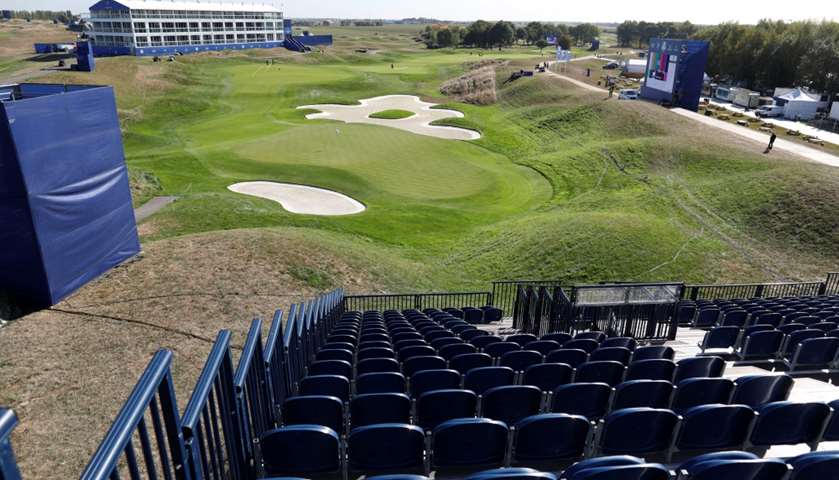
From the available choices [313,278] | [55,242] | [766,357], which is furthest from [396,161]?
[766,357]

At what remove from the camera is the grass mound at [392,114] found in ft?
193

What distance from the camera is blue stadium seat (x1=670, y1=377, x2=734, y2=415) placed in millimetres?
6727

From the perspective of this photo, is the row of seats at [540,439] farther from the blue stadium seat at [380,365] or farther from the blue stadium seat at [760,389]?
the blue stadium seat at [380,365]

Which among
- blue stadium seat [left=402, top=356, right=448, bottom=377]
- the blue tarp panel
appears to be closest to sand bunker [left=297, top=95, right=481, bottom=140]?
the blue tarp panel

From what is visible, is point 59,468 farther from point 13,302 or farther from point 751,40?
point 751,40

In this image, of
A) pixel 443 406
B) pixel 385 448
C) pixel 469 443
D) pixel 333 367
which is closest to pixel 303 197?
pixel 333 367

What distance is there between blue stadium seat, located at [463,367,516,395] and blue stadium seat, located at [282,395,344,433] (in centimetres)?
216

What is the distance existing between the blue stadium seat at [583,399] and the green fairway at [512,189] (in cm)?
1401

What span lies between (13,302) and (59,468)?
7.64 metres

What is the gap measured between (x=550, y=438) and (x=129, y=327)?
36.1 ft

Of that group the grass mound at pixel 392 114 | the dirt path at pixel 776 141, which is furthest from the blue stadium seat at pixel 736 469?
the grass mound at pixel 392 114

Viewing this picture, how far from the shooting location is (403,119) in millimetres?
58281

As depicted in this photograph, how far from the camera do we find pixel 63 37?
453ft

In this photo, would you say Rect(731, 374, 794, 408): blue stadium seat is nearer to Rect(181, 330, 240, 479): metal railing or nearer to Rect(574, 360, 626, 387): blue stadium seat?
Rect(574, 360, 626, 387): blue stadium seat
